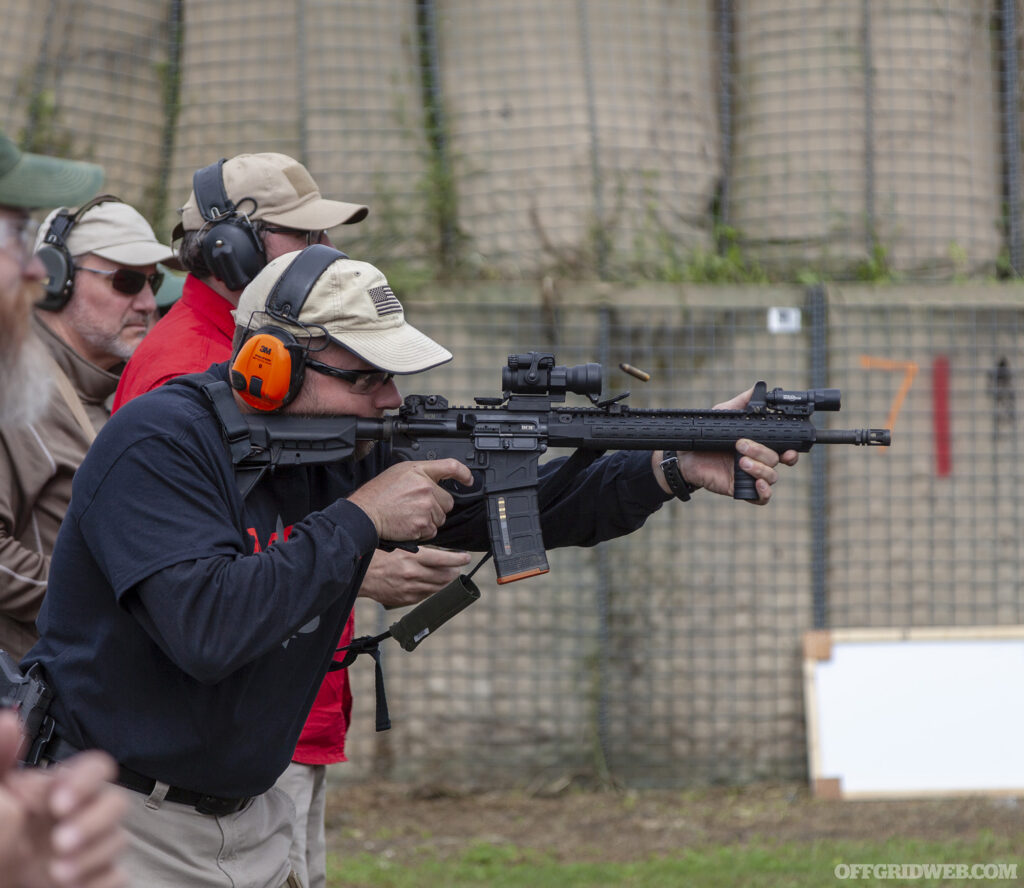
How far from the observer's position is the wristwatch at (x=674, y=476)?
340 cm

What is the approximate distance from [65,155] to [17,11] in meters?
0.90

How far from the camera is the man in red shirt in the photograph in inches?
137

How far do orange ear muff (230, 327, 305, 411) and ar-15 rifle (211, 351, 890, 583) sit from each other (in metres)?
0.37

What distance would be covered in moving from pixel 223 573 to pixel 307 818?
1591 millimetres

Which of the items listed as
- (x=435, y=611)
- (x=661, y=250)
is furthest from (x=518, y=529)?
(x=661, y=250)

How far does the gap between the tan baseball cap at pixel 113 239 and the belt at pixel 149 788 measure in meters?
2.33

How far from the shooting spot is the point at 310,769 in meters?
3.69

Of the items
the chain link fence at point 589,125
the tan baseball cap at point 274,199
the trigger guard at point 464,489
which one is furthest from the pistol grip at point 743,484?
the chain link fence at point 589,125

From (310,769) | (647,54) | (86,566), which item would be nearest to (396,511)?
(86,566)

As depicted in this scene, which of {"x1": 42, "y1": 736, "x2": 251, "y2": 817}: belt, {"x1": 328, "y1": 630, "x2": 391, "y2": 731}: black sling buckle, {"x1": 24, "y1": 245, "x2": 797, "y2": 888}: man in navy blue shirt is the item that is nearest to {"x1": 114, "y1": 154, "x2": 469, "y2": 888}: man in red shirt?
{"x1": 328, "y1": 630, "x2": 391, "y2": 731}: black sling buckle

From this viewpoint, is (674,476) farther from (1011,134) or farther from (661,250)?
(1011,134)

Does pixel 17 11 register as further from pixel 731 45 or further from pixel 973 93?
pixel 973 93

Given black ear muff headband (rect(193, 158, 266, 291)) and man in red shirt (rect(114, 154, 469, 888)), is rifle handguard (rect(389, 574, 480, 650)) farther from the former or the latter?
black ear muff headband (rect(193, 158, 266, 291))

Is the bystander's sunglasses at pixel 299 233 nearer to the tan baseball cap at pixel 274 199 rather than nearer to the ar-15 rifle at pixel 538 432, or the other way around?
the tan baseball cap at pixel 274 199
